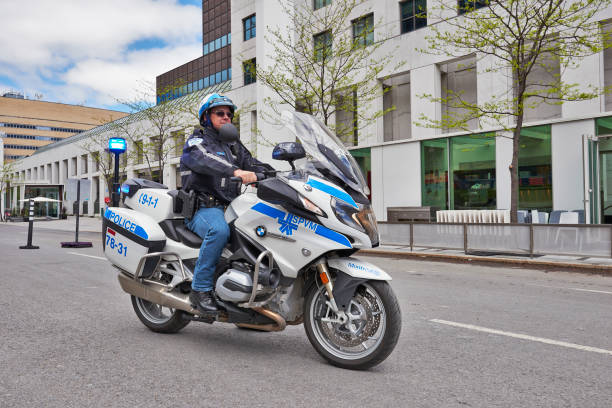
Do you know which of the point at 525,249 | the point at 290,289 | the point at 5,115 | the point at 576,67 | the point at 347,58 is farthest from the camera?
the point at 5,115

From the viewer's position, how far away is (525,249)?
11461 mm

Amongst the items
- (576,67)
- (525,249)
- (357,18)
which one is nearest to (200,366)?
(525,249)

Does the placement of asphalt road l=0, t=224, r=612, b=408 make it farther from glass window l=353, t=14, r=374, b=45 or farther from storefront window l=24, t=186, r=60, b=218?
storefront window l=24, t=186, r=60, b=218

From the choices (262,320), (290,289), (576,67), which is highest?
(576,67)

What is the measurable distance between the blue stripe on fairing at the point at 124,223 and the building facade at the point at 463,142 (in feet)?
42.6

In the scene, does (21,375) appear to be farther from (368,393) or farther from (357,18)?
(357,18)

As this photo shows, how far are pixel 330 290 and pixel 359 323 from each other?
289 mm

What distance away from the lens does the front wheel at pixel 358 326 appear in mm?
3258

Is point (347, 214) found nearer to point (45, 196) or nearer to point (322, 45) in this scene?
point (322, 45)

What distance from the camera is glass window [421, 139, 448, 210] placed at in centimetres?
2048

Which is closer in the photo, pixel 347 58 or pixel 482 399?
pixel 482 399

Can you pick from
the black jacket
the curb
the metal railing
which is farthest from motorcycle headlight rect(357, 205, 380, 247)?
the metal railing

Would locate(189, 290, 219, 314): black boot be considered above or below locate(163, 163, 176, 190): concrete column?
below

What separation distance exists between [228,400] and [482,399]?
1.44m
